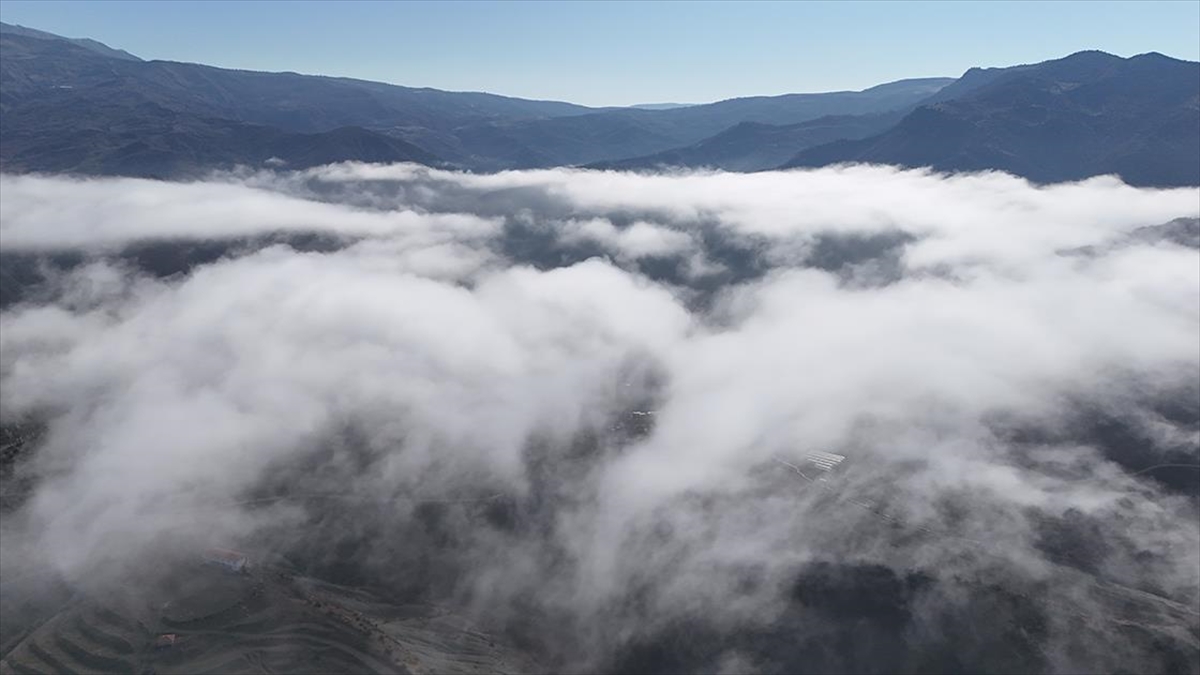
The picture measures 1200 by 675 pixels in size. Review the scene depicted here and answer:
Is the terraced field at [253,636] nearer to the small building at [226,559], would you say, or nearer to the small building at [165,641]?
the small building at [165,641]

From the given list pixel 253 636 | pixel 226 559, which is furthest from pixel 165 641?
pixel 226 559

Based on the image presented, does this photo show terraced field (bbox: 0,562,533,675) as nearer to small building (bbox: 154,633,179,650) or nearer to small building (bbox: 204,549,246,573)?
small building (bbox: 154,633,179,650)

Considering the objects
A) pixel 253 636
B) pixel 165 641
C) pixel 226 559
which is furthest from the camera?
pixel 226 559

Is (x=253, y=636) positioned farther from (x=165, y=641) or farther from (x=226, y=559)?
(x=226, y=559)

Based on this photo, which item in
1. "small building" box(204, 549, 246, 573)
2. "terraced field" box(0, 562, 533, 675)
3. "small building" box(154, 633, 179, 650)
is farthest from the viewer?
"small building" box(204, 549, 246, 573)

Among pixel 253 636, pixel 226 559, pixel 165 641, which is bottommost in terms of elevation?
pixel 165 641

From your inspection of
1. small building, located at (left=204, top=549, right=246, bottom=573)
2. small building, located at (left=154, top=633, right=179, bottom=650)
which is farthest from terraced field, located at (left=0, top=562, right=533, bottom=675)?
small building, located at (left=204, top=549, right=246, bottom=573)
